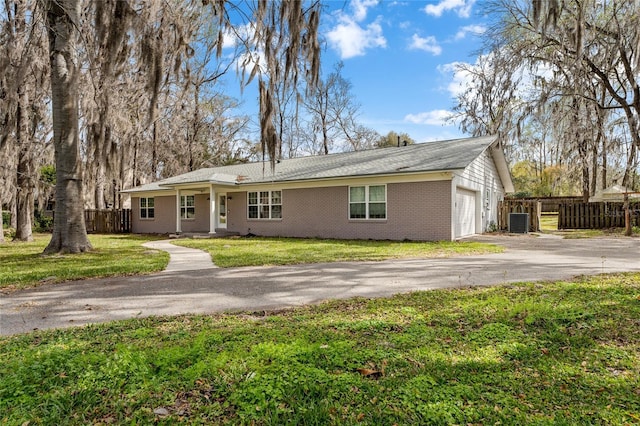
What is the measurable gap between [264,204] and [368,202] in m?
5.50

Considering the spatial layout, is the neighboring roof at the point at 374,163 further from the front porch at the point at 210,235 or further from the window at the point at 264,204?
the front porch at the point at 210,235

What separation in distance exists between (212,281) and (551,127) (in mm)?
16508

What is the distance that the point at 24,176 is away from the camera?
1534 cm

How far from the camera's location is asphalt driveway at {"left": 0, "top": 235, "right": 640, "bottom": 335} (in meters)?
4.83

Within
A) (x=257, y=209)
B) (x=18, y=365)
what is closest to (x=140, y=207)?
(x=257, y=209)

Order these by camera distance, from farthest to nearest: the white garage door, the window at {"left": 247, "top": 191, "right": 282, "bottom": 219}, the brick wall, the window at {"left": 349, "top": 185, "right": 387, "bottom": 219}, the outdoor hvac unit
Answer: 1. the window at {"left": 247, "top": 191, "right": 282, "bottom": 219}
2. the outdoor hvac unit
3. the window at {"left": 349, "top": 185, "right": 387, "bottom": 219}
4. the white garage door
5. the brick wall

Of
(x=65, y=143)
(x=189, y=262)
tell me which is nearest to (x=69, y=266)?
(x=189, y=262)

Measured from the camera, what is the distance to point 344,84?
3347 centimetres

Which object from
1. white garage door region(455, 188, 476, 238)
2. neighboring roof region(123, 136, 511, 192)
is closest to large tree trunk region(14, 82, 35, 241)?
neighboring roof region(123, 136, 511, 192)

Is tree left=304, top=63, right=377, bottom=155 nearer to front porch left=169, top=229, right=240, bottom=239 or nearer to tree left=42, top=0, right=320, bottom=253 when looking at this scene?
front porch left=169, top=229, right=240, bottom=239

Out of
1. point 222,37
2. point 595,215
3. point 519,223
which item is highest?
point 222,37

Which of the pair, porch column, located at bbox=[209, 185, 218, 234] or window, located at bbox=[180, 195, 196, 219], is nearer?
porch column, located at bbox=[209, 185, 218, 234]

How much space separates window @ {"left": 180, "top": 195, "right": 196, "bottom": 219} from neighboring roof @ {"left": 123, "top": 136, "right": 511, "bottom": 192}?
Answer: 1.29 metres

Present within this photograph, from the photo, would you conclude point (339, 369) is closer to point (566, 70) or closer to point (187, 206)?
point (566, 70)
